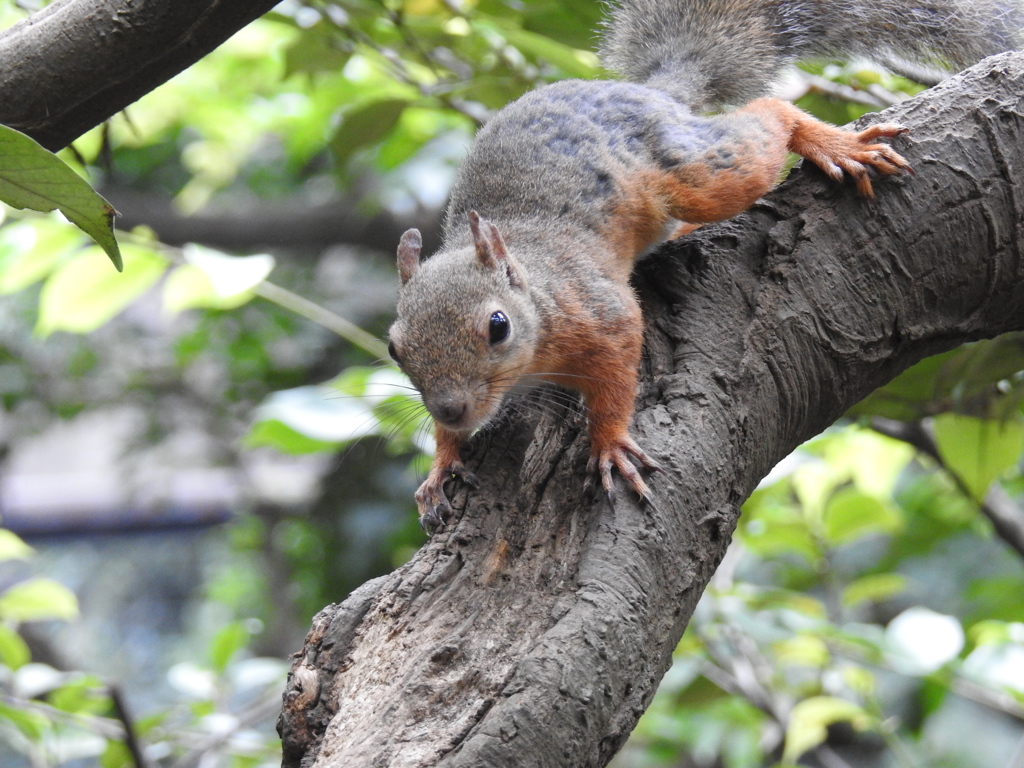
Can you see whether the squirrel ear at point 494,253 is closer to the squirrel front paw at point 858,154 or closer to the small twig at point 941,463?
the squirrel front paw at point 858,154

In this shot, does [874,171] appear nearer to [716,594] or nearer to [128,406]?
[716,594]

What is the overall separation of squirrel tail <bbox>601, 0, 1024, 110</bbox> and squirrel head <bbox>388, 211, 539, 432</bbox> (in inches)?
26.5

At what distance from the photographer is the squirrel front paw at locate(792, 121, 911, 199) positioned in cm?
142

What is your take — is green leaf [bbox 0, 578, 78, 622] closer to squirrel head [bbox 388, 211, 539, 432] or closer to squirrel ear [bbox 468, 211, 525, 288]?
squirrel head [bbox 388, 211, 539, 432]

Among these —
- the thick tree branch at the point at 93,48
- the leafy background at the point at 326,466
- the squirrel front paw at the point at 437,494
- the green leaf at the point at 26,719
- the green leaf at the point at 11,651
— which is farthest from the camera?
the green leaf at the point at 11,651

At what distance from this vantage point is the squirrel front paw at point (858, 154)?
1.42 metres

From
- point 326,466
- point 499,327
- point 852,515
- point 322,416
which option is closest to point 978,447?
point 852,515

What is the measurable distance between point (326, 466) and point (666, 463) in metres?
4.49

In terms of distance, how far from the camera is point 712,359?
1.32m

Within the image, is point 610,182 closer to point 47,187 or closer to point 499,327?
point 499,327

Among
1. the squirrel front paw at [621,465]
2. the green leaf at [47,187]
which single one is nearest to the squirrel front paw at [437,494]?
the squirrel front paw at [621,465]

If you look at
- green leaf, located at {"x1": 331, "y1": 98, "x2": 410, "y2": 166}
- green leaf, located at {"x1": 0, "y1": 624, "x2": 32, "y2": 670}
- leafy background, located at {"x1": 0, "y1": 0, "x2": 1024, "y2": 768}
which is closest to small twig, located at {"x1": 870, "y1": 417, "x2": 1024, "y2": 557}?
leafy background, located at {"x1": 0, "y1": 0, "x2": 1024, "y2": 768}

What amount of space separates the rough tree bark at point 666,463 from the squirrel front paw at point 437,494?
32 mm

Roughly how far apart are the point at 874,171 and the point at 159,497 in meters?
5.16
